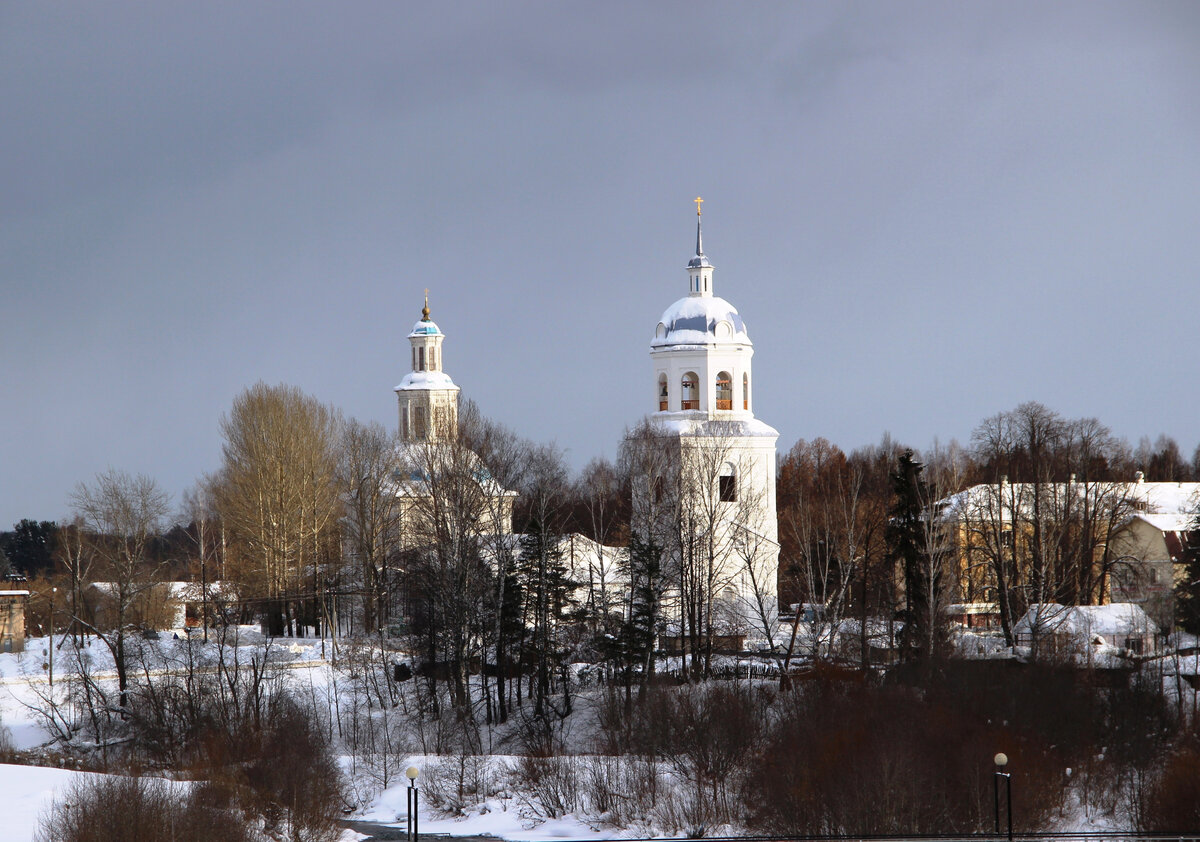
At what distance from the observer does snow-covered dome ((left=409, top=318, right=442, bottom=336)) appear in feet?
186

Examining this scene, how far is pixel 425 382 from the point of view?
55531 millimetres

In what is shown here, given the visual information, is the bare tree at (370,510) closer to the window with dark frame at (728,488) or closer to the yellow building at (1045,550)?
the window with dark frame at (728,488)

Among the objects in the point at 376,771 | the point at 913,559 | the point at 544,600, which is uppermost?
the point at 913,559

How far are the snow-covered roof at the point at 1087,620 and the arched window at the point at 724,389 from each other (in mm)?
11255

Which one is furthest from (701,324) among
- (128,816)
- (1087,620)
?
(128,816)

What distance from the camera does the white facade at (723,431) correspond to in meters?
40.0

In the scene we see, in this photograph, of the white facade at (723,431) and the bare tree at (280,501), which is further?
the bare tree at (280,501)

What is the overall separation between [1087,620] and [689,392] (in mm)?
13519

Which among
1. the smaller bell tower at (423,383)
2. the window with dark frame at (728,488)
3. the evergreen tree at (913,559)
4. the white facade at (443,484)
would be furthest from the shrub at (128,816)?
the smaller bell tower at (423,383)

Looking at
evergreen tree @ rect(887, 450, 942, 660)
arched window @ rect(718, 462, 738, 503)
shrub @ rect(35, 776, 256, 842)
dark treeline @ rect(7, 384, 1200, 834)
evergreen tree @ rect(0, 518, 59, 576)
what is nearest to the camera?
shrub @ rect(35, 776, 256, 842)

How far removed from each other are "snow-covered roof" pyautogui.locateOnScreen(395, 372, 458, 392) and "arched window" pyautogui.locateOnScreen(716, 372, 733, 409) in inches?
558

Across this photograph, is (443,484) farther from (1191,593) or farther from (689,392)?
(1191,593)

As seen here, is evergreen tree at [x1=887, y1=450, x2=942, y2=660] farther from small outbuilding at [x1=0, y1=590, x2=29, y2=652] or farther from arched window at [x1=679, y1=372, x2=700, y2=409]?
small outbuilding at [x1=0, y1=590, x2=29, y2=652]

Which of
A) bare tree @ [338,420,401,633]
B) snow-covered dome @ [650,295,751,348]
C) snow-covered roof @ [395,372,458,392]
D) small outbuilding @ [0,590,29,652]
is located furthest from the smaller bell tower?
small outbuilding @ [0,590,29,652]
